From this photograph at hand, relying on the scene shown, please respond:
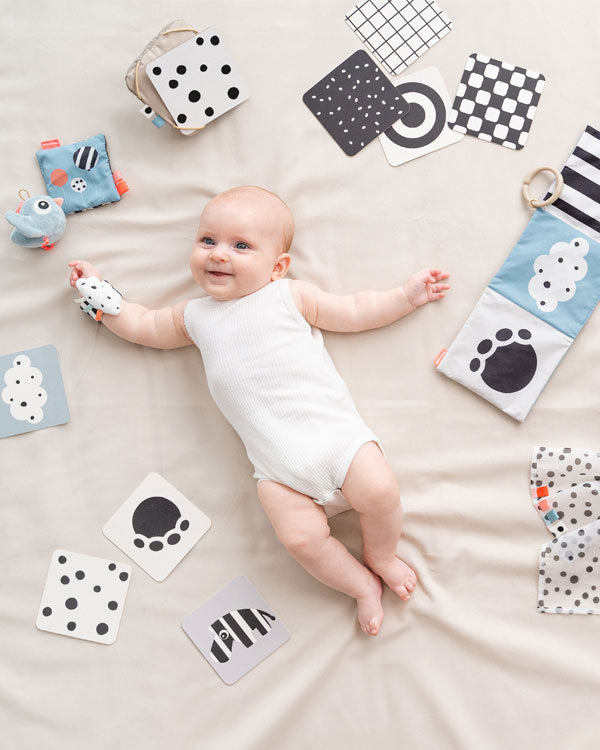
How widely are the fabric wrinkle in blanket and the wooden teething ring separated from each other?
1cm

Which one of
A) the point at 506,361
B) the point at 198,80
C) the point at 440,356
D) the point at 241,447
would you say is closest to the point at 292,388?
the point at 241,447

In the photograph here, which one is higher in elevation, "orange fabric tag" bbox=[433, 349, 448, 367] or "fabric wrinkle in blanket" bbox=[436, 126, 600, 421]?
"fabric wrinkle in blanket" bbox=[436, 126, 600, 421]

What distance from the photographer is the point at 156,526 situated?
1357mm

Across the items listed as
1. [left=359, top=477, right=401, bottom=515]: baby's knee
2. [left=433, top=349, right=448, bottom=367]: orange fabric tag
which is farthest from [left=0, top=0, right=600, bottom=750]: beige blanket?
[left=359, top=477, right=401, bottom=515]: baby's knee

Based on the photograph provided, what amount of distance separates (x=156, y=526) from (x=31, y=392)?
37 cm

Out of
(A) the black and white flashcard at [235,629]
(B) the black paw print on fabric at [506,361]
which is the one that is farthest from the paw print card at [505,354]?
(A) the black and white flashcard at [235,629]

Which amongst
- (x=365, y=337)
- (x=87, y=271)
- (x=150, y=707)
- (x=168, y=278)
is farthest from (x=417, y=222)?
(x=150, y=707)

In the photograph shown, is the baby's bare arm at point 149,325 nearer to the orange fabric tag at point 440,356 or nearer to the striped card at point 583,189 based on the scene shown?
the orange fabric tag at point 440,356

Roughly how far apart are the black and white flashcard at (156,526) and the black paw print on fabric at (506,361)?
0.61m

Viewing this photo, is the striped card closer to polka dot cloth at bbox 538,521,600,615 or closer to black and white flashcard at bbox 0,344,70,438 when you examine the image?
polka dot cloth at bbox 538,521,600,615

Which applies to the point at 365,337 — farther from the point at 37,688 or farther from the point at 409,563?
the point at 37,688

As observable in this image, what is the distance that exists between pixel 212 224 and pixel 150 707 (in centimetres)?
90

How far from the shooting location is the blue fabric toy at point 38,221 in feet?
4.43

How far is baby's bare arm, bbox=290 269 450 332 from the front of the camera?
1.32 metres
